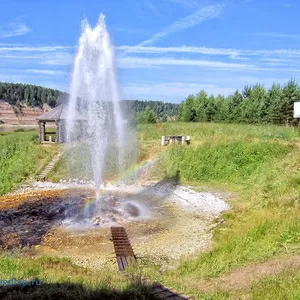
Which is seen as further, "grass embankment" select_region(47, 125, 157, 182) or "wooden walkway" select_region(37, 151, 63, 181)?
"grass embankment" select_region(47, 125, 157, 182)

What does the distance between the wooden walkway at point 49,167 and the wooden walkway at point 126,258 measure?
8.53 m

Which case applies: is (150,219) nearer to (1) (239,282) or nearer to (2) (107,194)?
(2) (107,194)

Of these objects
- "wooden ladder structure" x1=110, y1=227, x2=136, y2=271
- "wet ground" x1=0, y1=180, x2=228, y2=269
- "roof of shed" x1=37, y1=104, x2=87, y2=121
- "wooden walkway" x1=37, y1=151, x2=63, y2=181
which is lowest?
"wet ground" x1=0, y1=180, x2=228, y2=269

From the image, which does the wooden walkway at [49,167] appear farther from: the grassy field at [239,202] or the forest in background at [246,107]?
the forest in background at [246,107]

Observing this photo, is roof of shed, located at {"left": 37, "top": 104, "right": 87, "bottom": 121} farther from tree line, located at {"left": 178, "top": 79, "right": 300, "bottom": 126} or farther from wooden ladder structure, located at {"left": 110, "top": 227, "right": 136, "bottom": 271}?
tree line, located at {"left": 178, "top": 79, "right": 300, "bottom": 126}

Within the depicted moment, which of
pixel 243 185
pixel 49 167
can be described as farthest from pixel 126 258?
pixel 49 167

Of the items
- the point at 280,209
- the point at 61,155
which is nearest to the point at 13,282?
the point at 280,209

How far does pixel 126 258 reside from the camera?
8539mm

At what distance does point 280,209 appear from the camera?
10945mm

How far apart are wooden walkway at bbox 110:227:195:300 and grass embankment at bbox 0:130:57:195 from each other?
26.6 feet

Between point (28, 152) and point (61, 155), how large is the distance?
6.52 feet

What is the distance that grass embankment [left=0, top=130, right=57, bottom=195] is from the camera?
17922mm

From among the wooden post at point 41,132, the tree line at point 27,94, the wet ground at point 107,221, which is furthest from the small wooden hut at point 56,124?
the tree line at point 27,94

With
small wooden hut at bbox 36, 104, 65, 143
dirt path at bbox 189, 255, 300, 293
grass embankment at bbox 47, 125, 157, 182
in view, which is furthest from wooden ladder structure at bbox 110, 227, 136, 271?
small wooden hut at bbox 36, 104, 65, 143
